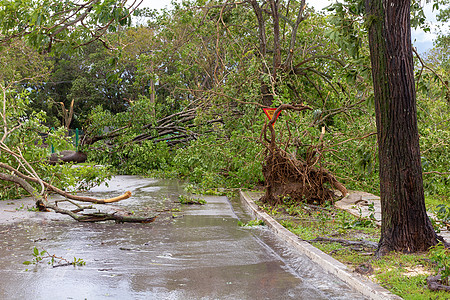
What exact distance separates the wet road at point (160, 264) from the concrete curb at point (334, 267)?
0.10 metres

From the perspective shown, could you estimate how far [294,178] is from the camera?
1255 centimetres

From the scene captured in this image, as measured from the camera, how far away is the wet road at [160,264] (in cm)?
→ 535

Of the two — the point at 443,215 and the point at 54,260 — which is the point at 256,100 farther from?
the point at 54,260

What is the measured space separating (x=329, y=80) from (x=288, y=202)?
10.2 m

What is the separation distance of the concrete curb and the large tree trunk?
864 millimetres

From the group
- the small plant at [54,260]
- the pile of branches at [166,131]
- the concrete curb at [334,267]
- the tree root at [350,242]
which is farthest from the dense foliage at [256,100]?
the small plant at [54,260]

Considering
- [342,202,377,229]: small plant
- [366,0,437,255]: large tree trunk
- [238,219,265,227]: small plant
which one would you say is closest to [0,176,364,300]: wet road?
[238,219,265,227]: small plant

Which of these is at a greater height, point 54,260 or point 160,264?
point 54,260

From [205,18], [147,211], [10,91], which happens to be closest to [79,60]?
[205,18]

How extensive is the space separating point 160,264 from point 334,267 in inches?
90.0

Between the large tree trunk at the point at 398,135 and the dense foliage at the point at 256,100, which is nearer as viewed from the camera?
the large tree trunk at the point at 398,135

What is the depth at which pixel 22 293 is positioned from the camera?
5.27 meters

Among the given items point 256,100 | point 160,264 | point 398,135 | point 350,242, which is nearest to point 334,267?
point 350,242

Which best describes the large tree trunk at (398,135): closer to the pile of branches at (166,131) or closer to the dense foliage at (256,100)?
the dense foliage at (256,100)
